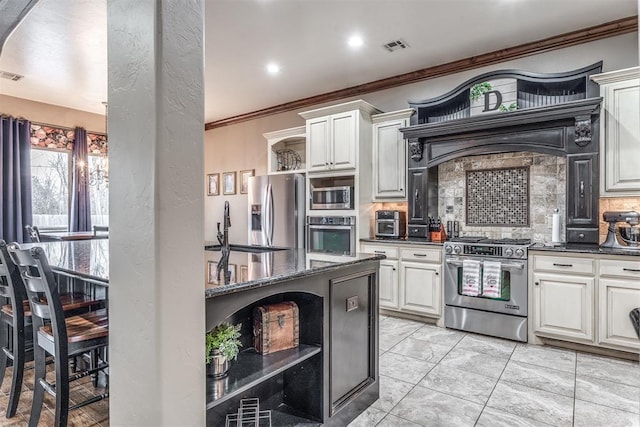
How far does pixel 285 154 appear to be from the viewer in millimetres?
5953

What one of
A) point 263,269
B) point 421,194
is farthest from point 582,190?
point 263,269

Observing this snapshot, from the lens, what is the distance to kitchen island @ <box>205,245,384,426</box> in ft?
5.33

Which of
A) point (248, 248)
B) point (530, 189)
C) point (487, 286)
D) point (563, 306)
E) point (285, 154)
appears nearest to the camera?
point (248, 248)

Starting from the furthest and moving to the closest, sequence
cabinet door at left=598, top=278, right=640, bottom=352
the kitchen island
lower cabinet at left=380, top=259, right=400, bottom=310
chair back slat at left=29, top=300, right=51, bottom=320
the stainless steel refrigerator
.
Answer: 1. the stainless steel refrigerator
2. lower cabinet at left=380, top=259, right=400, bottom=310
3. cabinet door at left=598, top=278, right=640, bottom=352
4. chair back slat at left=29, top=300, right=51, bottom=320
5. the kitchen island

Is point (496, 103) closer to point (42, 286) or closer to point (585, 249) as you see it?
point (585, 249)

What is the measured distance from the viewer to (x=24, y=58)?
4.29 m

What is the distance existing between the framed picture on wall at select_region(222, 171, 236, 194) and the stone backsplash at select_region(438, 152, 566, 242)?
3959mm

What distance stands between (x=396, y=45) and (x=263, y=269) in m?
3.15

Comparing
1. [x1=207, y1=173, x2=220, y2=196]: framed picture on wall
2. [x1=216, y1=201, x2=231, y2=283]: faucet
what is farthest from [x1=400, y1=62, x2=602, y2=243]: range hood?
[x1=207, y1=173, x2=220, y2=196]: framed picture on wall

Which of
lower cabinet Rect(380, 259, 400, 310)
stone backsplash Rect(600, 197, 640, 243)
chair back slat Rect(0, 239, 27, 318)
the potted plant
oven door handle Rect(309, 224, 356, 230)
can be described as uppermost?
stone backsplash Rect(600, 197, 640, 243)

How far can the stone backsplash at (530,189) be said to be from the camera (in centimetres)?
382

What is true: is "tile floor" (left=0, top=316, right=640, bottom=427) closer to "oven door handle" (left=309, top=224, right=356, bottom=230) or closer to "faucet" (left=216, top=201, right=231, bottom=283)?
"faucet" (left=216, top=201, right=231, bottom=283)

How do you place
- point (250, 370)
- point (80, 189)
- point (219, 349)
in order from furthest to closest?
point (80, 189), point (250, 370), point (219, 349)

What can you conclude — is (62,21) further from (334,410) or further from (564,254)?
(564,254)
